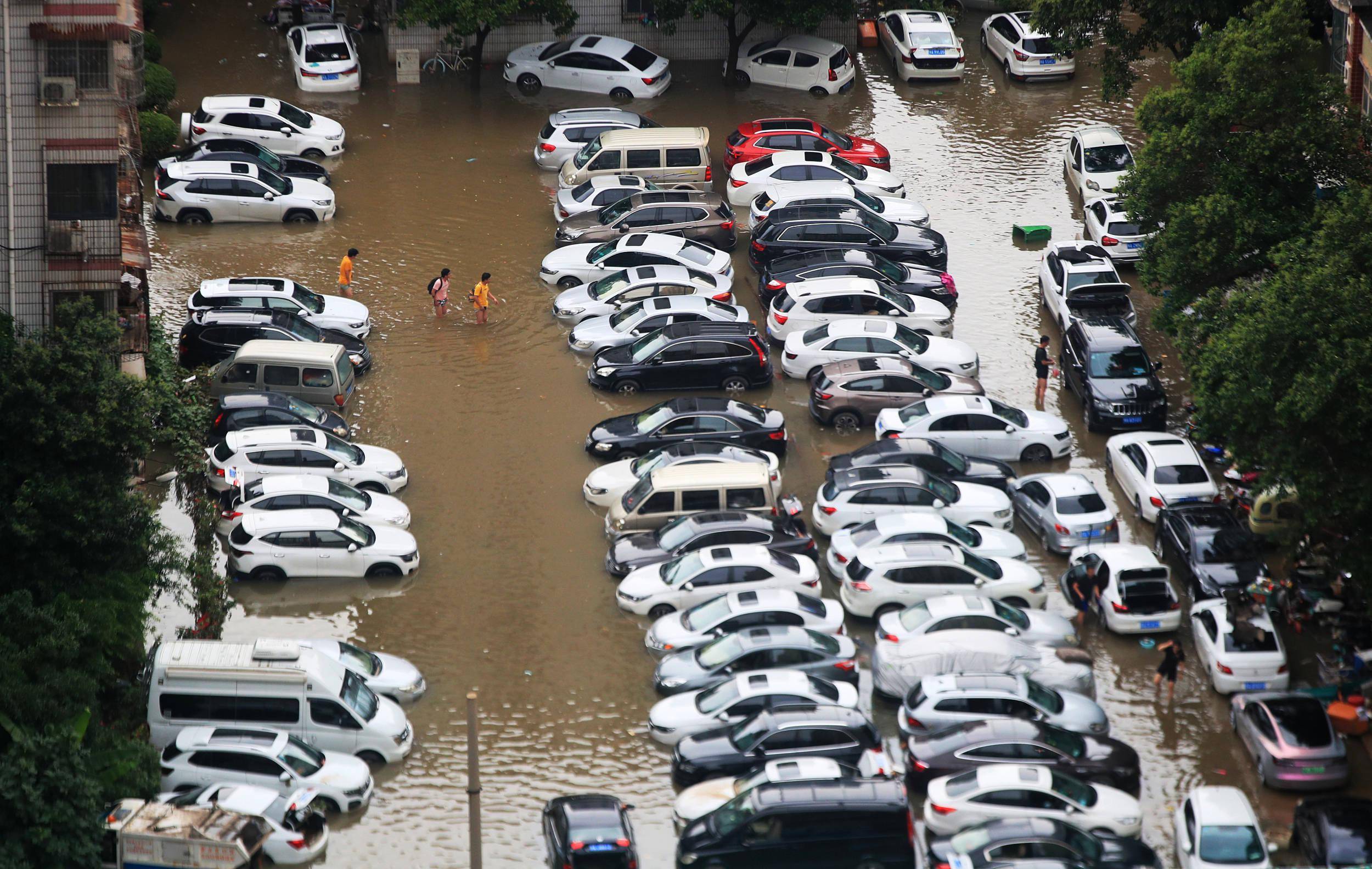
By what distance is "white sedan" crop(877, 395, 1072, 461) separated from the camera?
32.1 m

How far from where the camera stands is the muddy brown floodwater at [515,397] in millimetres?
24703

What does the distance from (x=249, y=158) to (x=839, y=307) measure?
50.5ft

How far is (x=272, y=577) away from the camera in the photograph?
28.7 metres

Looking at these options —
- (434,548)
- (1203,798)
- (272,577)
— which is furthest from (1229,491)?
(272,577)

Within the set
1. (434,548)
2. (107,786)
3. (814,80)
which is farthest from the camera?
(814,80)

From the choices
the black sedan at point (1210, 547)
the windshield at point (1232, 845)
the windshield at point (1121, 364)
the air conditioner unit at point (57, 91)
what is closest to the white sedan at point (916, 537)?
the black sedan at point (1210, 547)

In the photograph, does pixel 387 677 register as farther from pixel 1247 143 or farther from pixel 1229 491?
pixel 1247 143

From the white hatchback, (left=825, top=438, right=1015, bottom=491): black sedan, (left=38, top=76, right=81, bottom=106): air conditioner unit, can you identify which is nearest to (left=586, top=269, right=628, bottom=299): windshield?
(left=825, top=438, right=1015, bottom=491): black sedan

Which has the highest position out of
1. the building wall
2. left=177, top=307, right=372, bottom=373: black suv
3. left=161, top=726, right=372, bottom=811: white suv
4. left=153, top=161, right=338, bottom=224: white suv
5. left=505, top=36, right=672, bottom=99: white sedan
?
the building wall

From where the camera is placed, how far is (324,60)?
157 feet

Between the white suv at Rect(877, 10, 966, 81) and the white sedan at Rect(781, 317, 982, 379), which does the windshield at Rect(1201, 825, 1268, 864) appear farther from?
the white suv at Rect(877, 10, 966, 81)

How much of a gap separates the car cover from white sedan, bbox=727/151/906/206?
58.7 feet

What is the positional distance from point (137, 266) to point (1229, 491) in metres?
21.0

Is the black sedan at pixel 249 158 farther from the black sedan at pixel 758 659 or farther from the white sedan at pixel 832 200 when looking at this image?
the black sedan at pixel 758 659
